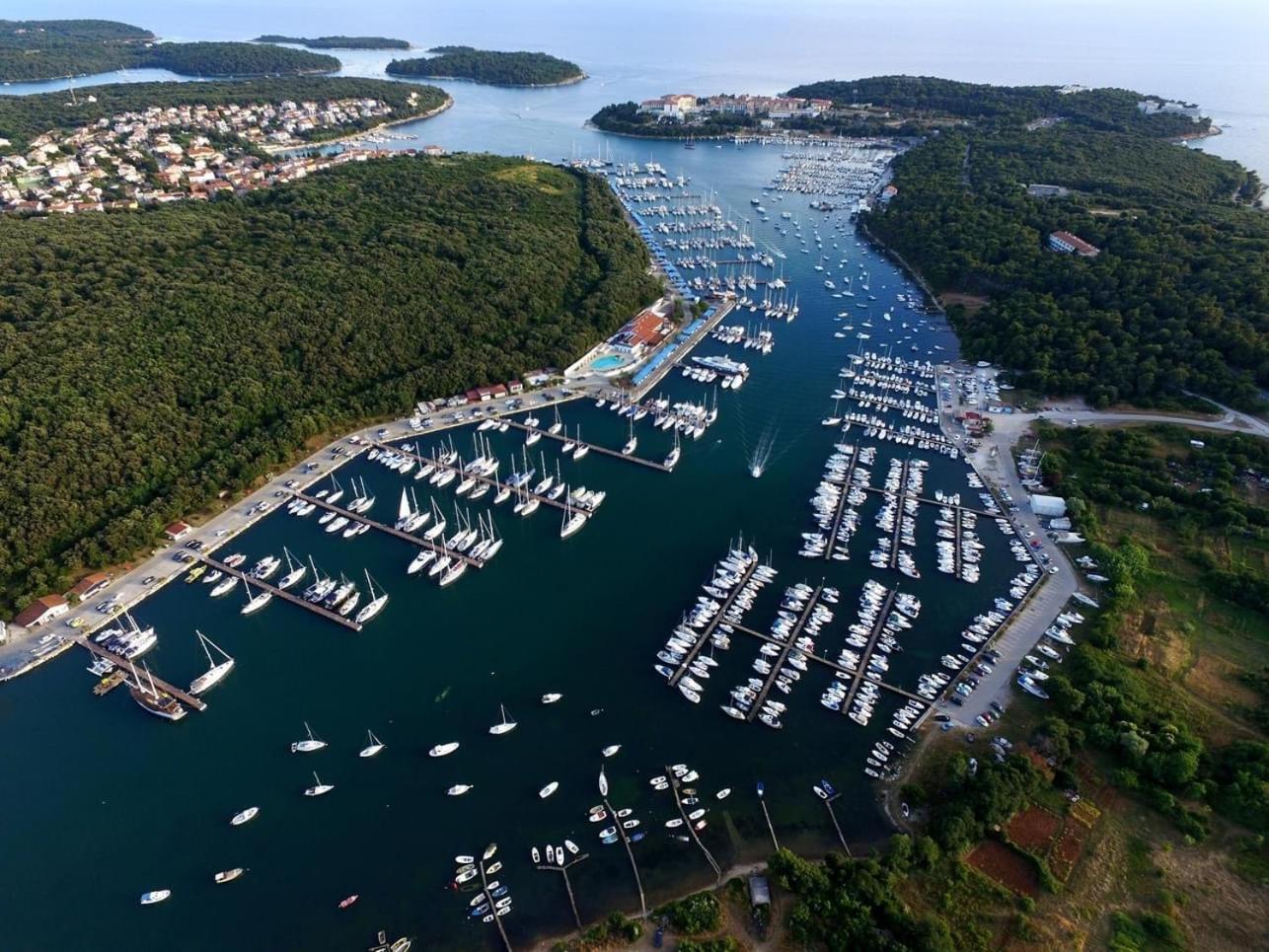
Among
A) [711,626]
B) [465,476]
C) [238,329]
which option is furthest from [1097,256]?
[238,329]

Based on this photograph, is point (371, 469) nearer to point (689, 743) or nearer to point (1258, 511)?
point (689, 743)

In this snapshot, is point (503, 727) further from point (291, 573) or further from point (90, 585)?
point (90, 585)

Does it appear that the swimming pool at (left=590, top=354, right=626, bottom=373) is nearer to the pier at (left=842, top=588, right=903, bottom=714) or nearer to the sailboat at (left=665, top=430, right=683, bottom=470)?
the sailboat at (left=665, top=430, right=683, bottom=470)

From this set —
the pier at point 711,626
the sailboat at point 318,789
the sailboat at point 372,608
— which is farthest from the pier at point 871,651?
the sailboat at point 372,608

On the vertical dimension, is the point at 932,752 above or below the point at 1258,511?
below

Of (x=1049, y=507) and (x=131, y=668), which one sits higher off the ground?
(x=1049, y=507)

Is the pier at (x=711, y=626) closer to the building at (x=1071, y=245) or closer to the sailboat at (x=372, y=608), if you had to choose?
the sailboat at (x=372, y=608)

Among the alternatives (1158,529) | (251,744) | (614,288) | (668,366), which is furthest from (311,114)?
(1158,529)
